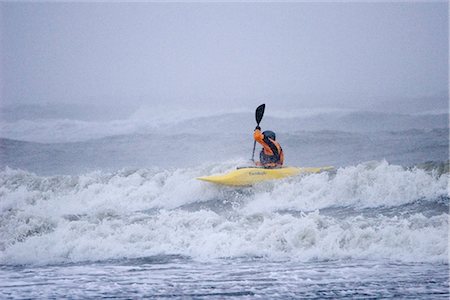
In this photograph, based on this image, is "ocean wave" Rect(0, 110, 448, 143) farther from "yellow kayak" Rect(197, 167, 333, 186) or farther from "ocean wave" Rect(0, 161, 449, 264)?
"ocean wave" Rect(0, 161, 449, 264)

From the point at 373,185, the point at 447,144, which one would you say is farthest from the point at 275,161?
the point at 447,144

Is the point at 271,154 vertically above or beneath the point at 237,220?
above

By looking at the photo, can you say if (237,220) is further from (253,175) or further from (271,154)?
(271,154)

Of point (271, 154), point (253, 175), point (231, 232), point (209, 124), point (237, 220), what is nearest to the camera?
point (231, 232)

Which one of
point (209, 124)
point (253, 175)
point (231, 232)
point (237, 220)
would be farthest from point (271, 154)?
point (209, 124)

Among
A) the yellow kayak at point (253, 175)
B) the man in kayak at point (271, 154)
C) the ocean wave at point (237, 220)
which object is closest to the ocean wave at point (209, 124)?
the man in kayak at point (271, 154)

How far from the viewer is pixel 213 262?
5.20 m

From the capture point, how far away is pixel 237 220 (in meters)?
6.54

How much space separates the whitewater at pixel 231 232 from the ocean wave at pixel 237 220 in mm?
18

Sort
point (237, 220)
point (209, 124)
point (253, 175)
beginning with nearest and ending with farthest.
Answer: point (237, 220) → point (253, 175) → point (209, 124)

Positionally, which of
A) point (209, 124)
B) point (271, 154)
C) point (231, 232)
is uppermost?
point (209, 124)

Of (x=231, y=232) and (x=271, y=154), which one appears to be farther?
(x=271, y=154)

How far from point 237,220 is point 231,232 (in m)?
0.61

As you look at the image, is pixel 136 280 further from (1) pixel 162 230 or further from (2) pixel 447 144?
(2) pixel 447 144
